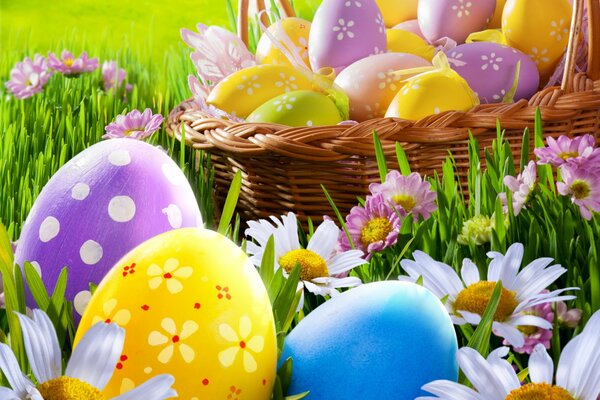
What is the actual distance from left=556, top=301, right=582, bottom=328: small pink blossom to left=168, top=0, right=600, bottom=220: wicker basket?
469mm

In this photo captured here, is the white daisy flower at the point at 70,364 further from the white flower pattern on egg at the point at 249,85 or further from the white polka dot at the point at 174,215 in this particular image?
the white flower pattern on egg at the point at 249,85

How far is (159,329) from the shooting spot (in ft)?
1.67

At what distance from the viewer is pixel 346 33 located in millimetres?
1313

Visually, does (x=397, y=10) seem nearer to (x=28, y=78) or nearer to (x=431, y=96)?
(x=431, y=96)

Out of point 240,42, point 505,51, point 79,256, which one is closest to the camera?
point 79,256

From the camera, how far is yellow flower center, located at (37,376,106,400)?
0.46 metres

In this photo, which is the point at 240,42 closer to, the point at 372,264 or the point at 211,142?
the point at 211,142

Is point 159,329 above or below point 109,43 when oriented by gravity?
above

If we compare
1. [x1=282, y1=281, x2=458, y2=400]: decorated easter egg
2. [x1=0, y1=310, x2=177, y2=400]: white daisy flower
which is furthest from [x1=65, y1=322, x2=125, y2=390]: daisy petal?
[x1=282, y1=281, x2=458, y2=400]: decorated easter egg

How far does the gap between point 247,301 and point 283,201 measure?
65 centimetres

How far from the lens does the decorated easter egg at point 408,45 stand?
1.40m

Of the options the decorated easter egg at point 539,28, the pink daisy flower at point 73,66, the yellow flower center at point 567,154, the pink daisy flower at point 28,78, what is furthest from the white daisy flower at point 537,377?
the pink daisy flower at point 73,66

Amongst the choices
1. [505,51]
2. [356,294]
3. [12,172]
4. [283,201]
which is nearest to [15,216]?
[12,172]

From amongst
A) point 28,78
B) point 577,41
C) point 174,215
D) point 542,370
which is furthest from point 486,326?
point 28,78
